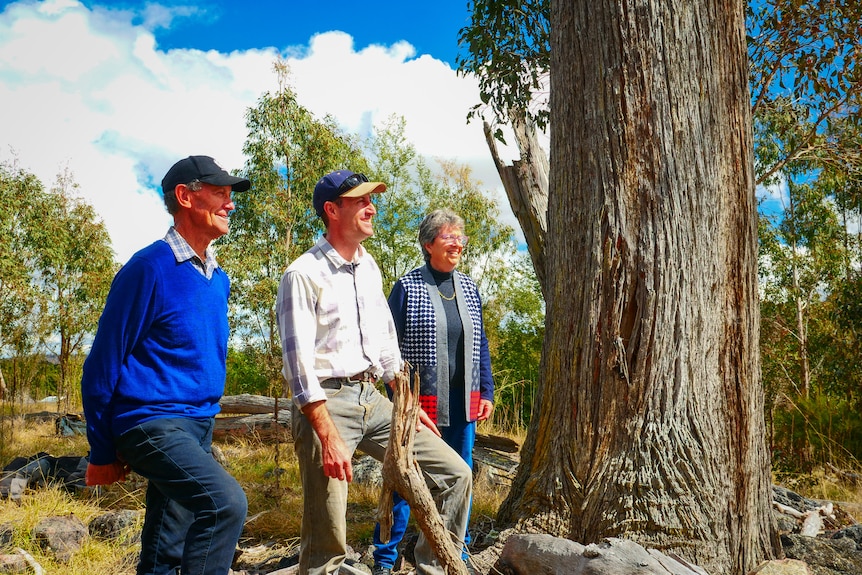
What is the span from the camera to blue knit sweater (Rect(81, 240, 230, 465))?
2.61 metres

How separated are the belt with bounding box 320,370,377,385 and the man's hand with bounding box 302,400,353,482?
19 centimetres

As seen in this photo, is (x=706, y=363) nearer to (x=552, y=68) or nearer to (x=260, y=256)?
(x=552, y=68)

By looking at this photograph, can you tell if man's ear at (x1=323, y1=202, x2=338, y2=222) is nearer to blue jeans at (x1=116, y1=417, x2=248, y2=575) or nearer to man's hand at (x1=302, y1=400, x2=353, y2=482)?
man's hand at (x1=302, y1=400, x2=353, y2=482)

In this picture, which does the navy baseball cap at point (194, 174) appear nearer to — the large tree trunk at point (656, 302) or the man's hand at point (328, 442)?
the man's hand at point (328, 442)

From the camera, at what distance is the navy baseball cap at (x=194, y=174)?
2906 millimetres

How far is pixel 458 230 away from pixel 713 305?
150 centimetres

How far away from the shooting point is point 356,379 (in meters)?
3.23

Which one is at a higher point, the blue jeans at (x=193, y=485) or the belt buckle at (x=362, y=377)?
the belt buckle at (x=362, y=377)

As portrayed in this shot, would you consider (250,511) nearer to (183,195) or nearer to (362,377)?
(362,377)

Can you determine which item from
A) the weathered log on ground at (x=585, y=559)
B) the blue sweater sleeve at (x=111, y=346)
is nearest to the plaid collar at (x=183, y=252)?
the blue sweater sleeve at (x=111, y=346)

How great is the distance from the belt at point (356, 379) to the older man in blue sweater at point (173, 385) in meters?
0.44

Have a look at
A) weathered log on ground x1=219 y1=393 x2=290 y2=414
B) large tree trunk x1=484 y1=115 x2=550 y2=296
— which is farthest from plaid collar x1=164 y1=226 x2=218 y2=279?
weathered log on ground x1=219 y1=393 x2=290 y2=414

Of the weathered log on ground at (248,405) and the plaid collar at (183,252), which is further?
the weathered log on ground at (248,405)

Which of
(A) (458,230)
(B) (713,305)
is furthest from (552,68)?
(B) (713,305)
